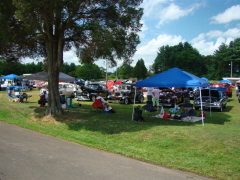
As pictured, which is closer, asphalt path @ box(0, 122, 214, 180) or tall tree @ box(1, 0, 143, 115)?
asphalt path @ box(0, 122, 214, 180)

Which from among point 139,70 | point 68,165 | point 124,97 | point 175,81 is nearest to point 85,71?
point 139,70

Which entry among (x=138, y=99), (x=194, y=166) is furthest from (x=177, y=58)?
(x=194, y=166)

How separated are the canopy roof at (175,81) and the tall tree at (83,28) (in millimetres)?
2602

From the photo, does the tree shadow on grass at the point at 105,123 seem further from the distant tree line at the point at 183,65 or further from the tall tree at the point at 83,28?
the distant tree line at the point at 183,65

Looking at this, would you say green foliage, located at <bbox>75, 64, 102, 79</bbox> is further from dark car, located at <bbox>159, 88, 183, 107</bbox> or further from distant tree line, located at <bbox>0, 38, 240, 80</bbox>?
dark car, located at <bbox>159, 88, 183, 107</bbox>

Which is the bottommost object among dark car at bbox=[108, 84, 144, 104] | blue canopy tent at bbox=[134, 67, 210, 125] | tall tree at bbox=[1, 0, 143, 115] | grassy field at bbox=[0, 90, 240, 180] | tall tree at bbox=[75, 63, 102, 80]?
grassy field at bbox=[0, 90, 240, 180]

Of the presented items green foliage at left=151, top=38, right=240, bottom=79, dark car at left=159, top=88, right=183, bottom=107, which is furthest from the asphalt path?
green foliage at left=151, top=38, right=240, bottom=79

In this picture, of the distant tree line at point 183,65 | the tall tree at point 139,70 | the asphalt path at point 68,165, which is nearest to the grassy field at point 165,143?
the asphalt path at point 68,165

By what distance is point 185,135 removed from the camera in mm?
8125

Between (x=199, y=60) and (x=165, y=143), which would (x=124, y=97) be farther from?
(x=199, y=60)

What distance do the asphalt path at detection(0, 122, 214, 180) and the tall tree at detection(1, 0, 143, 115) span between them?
4.94 meters

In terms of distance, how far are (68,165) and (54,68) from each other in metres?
7.43

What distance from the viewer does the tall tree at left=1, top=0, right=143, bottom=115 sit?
9.75m

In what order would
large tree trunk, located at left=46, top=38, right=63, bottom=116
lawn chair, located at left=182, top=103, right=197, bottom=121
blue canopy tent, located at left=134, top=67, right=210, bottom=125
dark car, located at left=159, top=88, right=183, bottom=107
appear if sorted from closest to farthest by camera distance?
blue canopy tent, located at left=134, top=67, right=210, bottom=125
lawn chair, located at left=182, top=103, right=197, bottom=121
large tree trunk, located at left=46, top=38, right=63, bottom=116
dark car, located at left=159, top=88, right=183, bottom=107
